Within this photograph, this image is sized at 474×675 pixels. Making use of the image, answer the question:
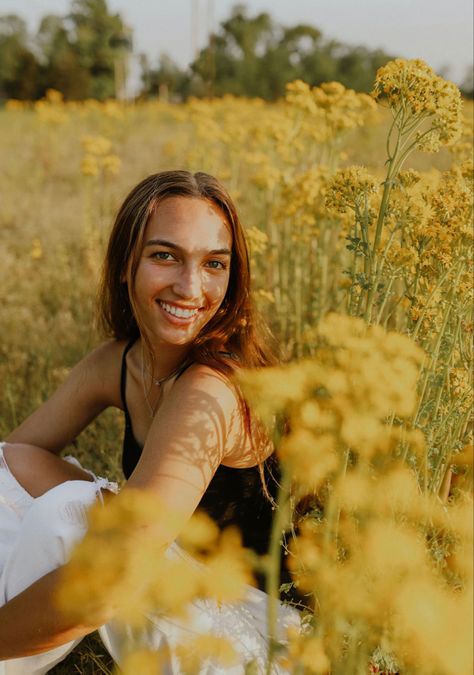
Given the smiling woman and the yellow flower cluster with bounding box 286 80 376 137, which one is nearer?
the smiling woman

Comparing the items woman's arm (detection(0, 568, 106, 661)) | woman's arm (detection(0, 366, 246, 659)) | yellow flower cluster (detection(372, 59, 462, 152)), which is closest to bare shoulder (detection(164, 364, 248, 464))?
woman's arm (detection(0, 366, 246, 659))

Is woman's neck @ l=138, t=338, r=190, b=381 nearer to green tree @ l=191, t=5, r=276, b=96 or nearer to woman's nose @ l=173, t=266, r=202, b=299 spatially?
woman's nose @ l=173, t=266, r=202, b=299

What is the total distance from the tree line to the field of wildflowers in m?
2.04

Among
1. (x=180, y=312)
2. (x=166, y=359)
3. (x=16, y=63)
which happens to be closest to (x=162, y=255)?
(x=180, y=312)

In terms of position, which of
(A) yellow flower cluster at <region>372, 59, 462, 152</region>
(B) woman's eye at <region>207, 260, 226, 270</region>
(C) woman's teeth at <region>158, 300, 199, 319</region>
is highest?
(A) yellow flower cluster at <region>372, 59, 462, 152</region>

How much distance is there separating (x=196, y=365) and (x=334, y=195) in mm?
509

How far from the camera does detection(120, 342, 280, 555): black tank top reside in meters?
1.69

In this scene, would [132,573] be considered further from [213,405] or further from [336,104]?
[336,104]

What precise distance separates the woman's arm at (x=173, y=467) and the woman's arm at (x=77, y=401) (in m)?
0.67

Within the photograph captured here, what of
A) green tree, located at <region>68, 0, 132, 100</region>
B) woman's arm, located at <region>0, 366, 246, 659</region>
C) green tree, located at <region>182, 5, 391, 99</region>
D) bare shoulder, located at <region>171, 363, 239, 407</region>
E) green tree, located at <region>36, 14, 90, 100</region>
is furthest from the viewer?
green tree, located at <region>36, 14, 90, 100</region>

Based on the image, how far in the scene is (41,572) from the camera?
1.42m

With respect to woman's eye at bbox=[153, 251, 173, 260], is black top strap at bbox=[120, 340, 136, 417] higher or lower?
lower

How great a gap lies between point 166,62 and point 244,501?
13165 mm

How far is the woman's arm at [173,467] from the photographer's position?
1318 millimetres
